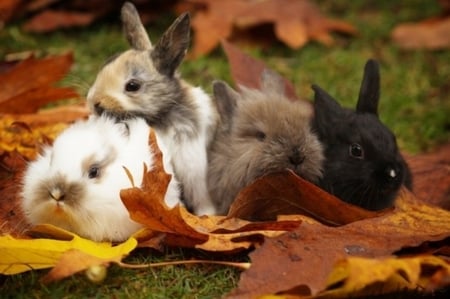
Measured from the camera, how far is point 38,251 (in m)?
2.28

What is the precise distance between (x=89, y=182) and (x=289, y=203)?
71 centimetres

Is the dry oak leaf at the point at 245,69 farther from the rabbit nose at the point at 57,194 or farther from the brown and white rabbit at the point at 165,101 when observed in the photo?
the rabbit nose at the point at 57,194

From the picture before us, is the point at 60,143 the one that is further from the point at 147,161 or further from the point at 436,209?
the point at 436,209

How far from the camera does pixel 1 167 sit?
3.01 m

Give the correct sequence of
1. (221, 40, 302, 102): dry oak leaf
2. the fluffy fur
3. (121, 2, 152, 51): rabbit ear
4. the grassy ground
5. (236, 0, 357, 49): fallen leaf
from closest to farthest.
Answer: the fluffy fur → (121, 2, 152, 51): rabbit ear → (221, 40, 302, 102): dry oak leaf → the grassy ground → (236, 0, 357, 49): fallen leaf

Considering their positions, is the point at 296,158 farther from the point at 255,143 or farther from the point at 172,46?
the point at 172,46

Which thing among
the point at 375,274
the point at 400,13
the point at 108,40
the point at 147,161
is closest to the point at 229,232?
the point at 147,161

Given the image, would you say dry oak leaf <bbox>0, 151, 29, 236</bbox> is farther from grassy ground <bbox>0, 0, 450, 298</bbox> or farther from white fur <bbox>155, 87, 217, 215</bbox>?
grassy ground <bbox>0, 0, 450, 298</bbox>

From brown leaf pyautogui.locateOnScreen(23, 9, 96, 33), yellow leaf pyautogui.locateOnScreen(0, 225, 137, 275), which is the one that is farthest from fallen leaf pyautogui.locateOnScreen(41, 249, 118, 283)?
brown leaf pyautogui.locateOnScreen(23, 9, 96, 33)

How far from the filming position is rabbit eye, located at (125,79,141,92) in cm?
284

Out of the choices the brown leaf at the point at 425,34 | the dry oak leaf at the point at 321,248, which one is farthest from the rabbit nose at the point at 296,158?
the brown leaf at the point at 425,34

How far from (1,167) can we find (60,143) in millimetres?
512

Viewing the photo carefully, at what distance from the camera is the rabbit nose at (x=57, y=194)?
249 centimetres

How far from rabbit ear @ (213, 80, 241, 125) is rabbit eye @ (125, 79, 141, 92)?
0.32m
